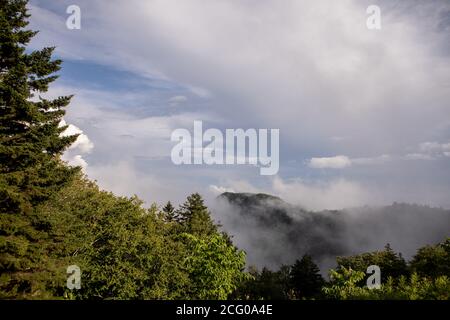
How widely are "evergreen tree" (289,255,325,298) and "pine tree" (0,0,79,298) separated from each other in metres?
45.1

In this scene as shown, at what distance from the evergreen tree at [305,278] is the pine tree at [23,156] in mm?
45137

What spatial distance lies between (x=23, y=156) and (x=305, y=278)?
161 feet

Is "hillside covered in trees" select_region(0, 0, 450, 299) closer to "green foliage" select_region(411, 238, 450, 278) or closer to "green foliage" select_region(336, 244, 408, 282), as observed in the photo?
"green foliage" select_region(411, 238, 450, 278)

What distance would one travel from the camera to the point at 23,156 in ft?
61.5

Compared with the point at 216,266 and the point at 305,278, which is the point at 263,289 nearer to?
the point at 305,278

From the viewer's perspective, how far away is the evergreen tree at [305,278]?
56469 mm

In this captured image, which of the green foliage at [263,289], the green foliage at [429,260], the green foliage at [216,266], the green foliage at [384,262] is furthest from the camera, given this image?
the green foliage at [384,262]

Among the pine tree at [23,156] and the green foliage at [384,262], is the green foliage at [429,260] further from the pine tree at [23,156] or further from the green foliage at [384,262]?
the pine tree at [23,156]

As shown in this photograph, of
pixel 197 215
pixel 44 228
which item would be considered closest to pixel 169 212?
pixel 197 215

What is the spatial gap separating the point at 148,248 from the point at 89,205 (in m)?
6.33

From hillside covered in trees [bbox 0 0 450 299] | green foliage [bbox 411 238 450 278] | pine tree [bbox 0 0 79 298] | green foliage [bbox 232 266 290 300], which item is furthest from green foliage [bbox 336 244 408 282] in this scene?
pine tree [bbox 0 0 79 298]

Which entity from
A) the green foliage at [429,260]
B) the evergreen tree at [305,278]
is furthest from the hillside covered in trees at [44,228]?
the evergreen tree at [305,278]

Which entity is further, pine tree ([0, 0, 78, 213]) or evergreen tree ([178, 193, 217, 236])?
evergreen tree ([178, 193, 217, 236])

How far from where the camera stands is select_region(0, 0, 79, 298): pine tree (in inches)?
709
